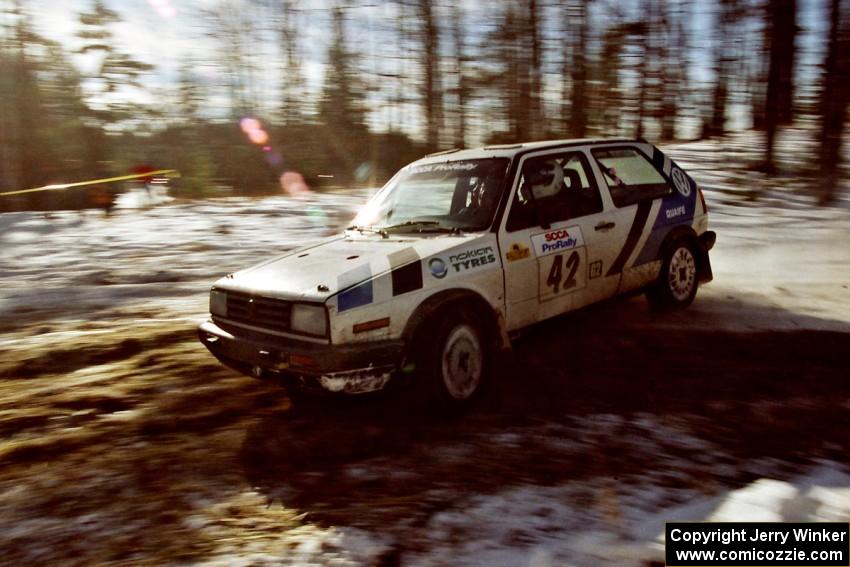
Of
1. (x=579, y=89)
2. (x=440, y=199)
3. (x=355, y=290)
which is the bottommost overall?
(x=355, y=290)

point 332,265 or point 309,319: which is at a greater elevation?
point 332,265

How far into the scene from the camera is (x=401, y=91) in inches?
964

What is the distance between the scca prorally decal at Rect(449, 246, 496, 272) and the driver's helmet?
745 mm

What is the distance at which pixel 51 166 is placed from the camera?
32125 mm

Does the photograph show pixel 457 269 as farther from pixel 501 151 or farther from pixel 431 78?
pixel 431 78

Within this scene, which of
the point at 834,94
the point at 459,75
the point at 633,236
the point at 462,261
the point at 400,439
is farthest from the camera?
the point at 459,75

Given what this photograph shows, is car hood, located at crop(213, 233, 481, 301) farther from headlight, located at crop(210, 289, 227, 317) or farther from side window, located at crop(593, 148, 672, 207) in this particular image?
side window, located at crop(593, 148, 672, 207)

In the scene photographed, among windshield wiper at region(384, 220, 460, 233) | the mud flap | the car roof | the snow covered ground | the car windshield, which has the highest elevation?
the car roof

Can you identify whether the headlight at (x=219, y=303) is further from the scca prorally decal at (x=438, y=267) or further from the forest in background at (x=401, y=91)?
the forest in background at (x=401, y=91)

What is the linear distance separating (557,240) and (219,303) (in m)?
2.48

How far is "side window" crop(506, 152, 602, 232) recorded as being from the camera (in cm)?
487

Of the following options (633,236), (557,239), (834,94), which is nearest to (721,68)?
(834,94)

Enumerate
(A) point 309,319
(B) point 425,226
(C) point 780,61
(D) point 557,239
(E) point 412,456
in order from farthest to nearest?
(C) point 780,61 < (D) point 557,239 < (B) point 425,226 < (A) point 309,319 < (E) point 412,456

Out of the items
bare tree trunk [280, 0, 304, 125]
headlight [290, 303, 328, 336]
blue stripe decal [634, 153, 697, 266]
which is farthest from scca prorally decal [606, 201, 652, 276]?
bare tree trunk [280, 0, 304, 125]
